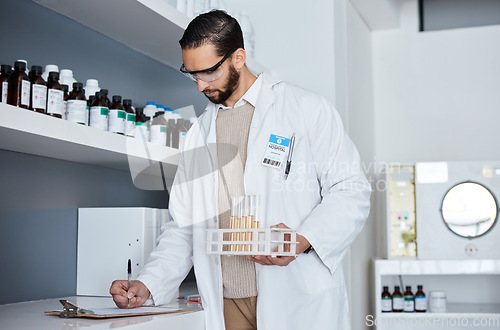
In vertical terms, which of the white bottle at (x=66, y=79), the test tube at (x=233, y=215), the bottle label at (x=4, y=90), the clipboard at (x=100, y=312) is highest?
the white bottle at (x=66, y=79)

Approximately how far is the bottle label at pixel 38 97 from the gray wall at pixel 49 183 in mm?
234

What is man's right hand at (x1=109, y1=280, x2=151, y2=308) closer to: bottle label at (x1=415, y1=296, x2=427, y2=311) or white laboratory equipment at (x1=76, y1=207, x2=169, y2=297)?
white laboratory equipment at (x1=76, y1=207, x2=169, y2=297)

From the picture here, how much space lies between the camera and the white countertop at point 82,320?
129cm

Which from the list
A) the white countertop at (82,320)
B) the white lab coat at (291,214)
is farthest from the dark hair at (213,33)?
the white countertop at (82,320)

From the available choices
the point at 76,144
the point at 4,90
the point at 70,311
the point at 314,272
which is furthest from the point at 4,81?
the point at 314,272

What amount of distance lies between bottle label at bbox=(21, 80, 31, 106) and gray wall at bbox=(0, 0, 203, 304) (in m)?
0.23

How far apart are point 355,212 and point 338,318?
28 cm

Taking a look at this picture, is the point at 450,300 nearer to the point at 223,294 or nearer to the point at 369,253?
the point at 369,253

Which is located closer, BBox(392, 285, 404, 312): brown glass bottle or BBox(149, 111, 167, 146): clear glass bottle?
BBox(149, 111, 167, 146): clear glass bottle

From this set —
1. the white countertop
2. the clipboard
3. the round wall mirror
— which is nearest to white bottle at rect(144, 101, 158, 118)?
the white countertop

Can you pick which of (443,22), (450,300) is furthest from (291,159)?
(443,22)

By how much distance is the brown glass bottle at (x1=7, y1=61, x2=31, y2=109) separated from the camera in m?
1.50

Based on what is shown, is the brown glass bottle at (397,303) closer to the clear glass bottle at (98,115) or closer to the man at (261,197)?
the man at (261,197)

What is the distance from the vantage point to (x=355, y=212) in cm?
153
